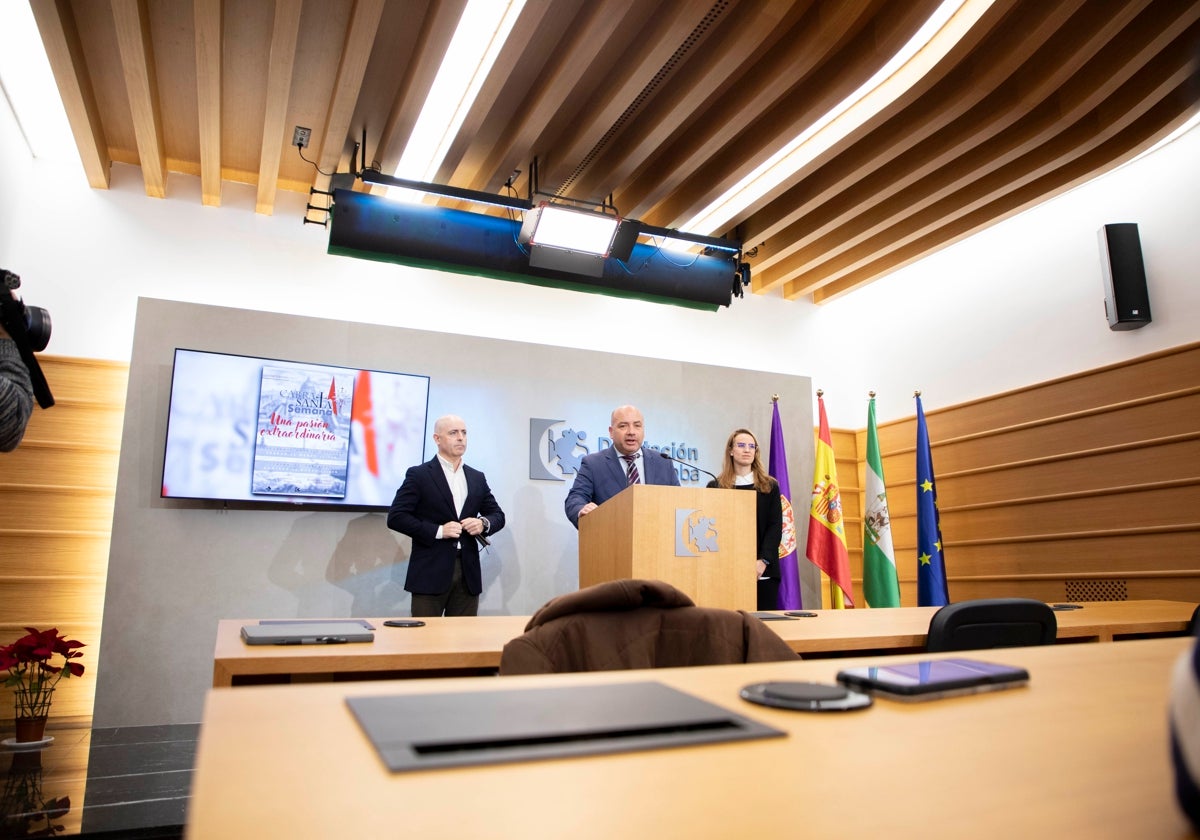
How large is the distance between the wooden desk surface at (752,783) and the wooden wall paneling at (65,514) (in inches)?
191

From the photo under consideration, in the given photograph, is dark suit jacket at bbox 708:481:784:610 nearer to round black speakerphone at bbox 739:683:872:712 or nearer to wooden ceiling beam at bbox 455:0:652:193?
wooden ceiling beam at bbox 455:0:652:193

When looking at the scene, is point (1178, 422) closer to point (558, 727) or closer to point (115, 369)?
point (558, 727)

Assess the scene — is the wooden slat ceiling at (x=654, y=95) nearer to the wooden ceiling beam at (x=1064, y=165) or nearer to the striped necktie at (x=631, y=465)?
the wooden ceiling beam at (x=1064, y=165)

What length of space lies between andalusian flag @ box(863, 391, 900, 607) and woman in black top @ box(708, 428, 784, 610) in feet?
3.95

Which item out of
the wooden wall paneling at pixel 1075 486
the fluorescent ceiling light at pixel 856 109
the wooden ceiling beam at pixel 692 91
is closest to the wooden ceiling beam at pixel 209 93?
the wooden ceiling beam at pixel 692 91

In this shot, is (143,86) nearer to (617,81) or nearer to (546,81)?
(546,81)

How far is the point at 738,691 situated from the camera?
2.61 feet

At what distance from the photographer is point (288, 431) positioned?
500 cm

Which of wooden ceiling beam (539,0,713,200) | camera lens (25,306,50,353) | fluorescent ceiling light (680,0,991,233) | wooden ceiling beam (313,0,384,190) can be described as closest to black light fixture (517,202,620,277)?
wooden ceiling beam (539,0,713,200)

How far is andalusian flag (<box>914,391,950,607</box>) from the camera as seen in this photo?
573cm

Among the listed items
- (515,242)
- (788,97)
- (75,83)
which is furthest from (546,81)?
(75,83)

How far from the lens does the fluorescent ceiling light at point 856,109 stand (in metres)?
3.71

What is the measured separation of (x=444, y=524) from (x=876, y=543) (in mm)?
3343

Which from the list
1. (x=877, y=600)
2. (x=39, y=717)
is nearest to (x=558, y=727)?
(x=39, y=717)
